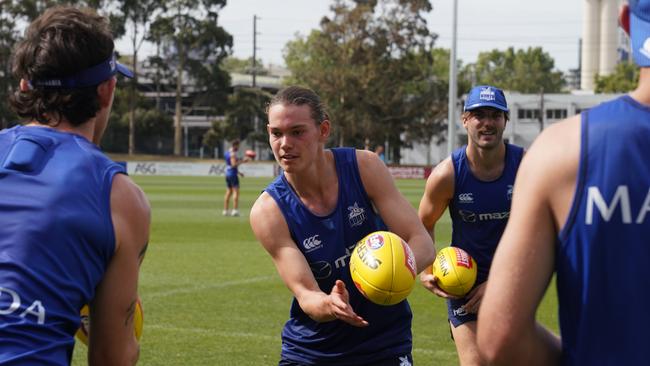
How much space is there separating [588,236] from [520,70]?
162 metres

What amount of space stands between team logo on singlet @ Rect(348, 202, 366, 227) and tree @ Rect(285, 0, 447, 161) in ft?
238

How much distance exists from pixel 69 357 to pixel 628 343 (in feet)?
5.55

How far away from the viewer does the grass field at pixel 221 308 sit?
9266mm

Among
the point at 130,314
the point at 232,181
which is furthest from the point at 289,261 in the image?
the point at 232,181

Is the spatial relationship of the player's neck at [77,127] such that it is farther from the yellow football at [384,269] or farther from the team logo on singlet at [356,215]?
the team logo on singlet at [356,215]

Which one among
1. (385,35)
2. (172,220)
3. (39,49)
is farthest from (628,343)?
(385,35)

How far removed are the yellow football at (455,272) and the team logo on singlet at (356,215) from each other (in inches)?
68.1

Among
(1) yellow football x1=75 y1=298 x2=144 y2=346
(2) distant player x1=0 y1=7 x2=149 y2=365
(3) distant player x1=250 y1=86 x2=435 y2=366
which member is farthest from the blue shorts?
(2) distant player x1=0 y1=7 x2=149 y2=365

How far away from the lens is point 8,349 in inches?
109

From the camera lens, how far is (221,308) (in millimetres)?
11836

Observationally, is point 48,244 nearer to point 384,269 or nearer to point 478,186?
point 384,269

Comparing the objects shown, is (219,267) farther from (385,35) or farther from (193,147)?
(193,147)

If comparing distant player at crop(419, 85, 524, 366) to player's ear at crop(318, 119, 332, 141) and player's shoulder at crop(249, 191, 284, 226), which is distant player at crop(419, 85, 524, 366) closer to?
player's ear at crop(318, 119, 332, 141)

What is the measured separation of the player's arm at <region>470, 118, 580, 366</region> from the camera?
2408 mm
